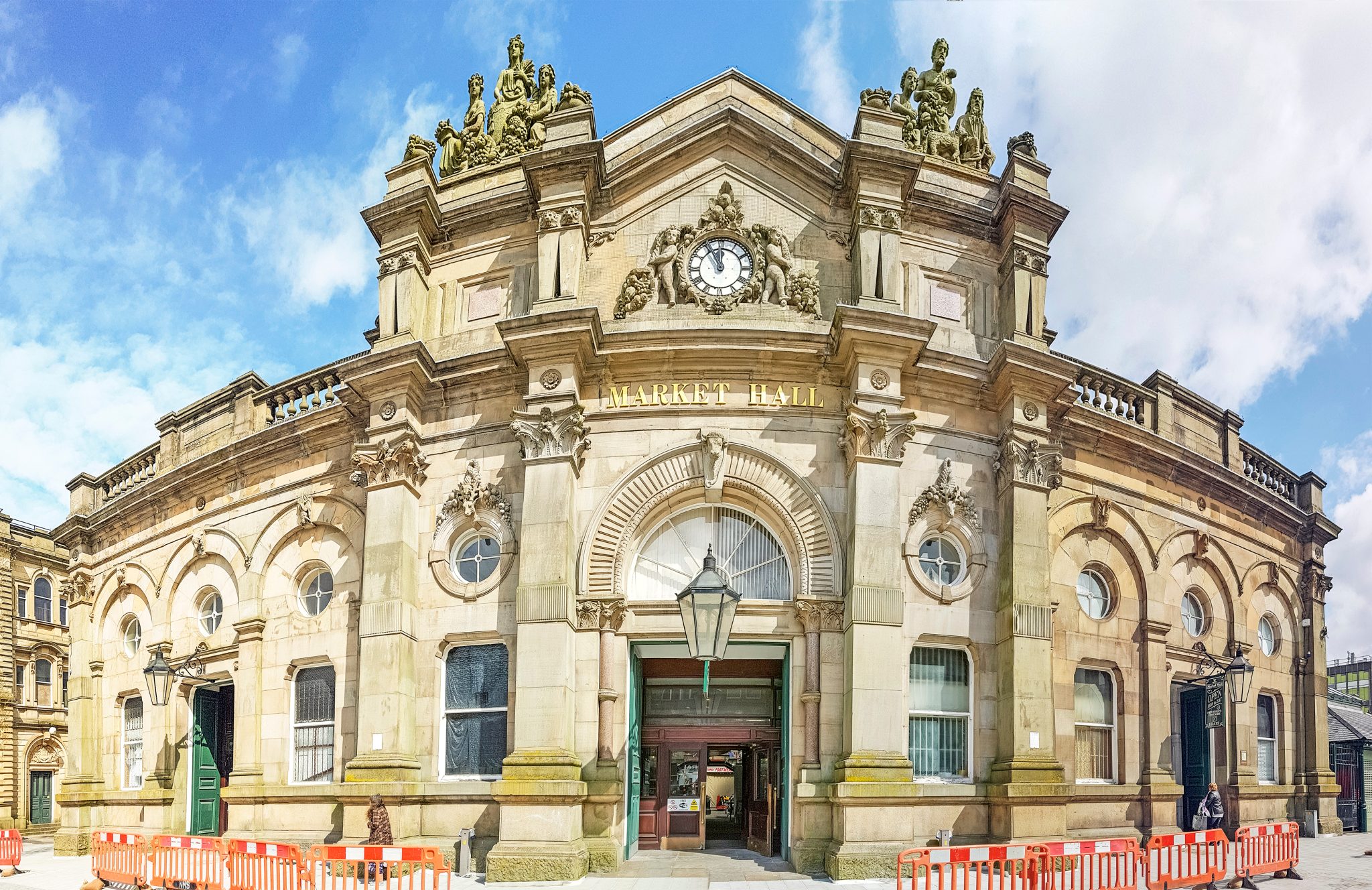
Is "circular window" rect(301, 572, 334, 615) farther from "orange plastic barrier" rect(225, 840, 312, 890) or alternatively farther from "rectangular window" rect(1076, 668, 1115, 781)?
"rectangular window" rect(1076, 668, 1115, 781)

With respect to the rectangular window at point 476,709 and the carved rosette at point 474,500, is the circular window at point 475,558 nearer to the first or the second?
the carved rosette at point 474,500

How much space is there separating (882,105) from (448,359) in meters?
9.35

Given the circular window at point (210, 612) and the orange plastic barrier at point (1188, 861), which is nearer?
the orange plastic barrier at point (1188, 861)

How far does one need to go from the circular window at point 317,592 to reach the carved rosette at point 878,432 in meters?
11.0

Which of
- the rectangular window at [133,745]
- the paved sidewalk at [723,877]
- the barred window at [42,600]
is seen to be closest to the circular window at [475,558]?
the paved sidewalk at [723,877]

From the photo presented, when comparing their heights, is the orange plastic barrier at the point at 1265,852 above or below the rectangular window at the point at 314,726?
below

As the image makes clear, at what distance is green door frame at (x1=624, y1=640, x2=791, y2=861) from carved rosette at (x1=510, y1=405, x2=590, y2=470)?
3602 mm

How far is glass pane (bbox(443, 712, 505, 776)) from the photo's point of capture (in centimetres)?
1864

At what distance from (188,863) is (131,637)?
1278cm

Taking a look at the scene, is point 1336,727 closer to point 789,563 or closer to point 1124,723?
point 1124,723

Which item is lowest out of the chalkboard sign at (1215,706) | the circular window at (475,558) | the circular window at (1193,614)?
the chalkboard sign at (1215,706)

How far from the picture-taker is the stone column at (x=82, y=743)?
2570 cm

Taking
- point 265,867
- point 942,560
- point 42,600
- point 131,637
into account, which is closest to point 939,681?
point 942,560

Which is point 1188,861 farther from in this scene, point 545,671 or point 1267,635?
point 1267,635
